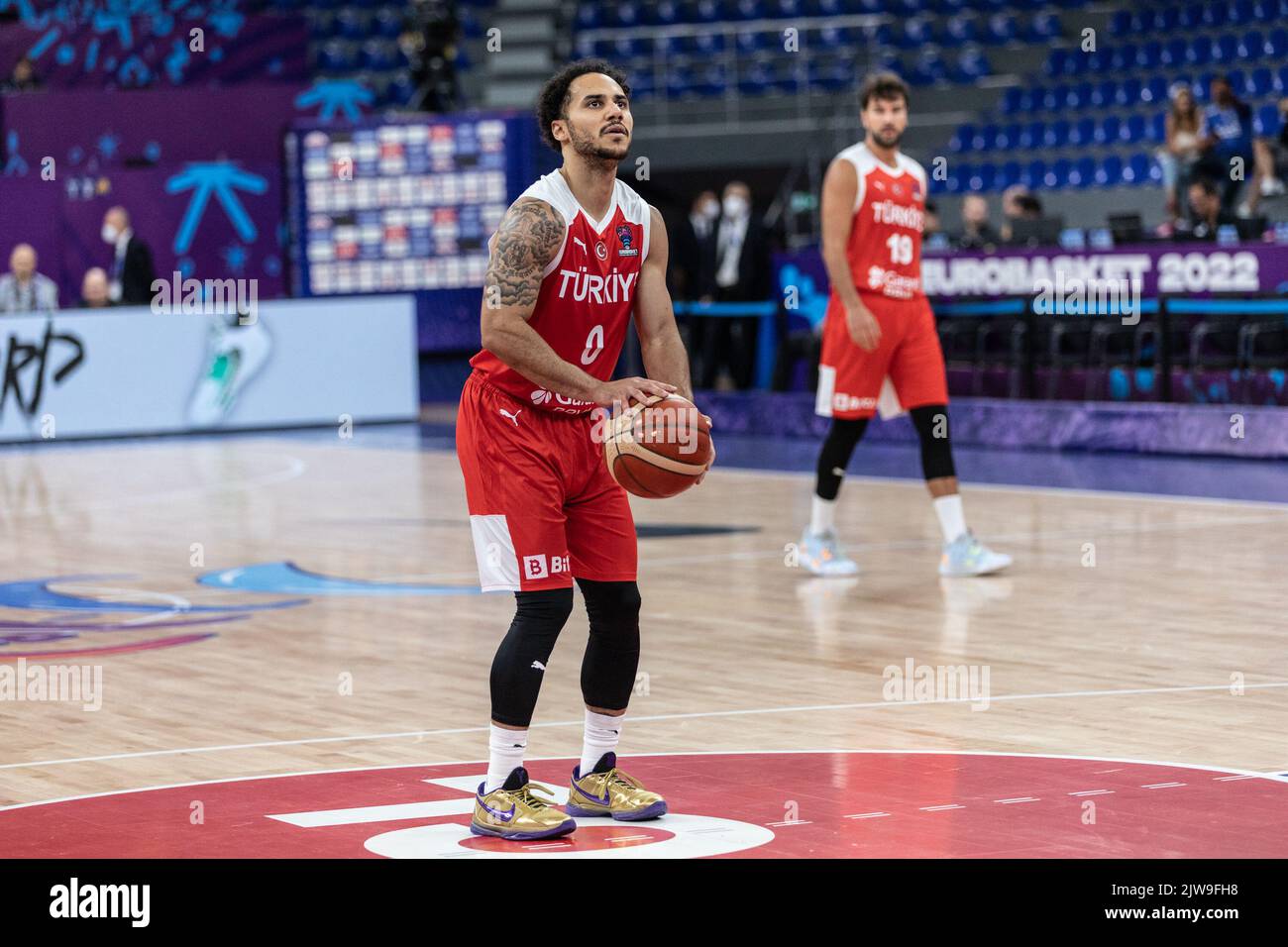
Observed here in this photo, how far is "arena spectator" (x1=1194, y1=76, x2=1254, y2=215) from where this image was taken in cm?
1675

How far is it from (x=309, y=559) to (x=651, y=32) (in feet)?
49.5

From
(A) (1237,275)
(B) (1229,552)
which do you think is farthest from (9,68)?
(B) (1229,552)

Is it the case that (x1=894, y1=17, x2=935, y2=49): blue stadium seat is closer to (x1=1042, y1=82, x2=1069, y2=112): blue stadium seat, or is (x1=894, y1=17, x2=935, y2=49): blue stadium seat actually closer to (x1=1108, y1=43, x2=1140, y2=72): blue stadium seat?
(x1=1042, y1=82, x2=1069, y2=112): blue stadium seat

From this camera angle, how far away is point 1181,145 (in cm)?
1728

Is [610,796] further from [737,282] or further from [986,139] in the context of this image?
[986,139]

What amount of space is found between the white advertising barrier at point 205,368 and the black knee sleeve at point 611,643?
45.0 feet

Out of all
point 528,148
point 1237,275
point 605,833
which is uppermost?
point 528,148

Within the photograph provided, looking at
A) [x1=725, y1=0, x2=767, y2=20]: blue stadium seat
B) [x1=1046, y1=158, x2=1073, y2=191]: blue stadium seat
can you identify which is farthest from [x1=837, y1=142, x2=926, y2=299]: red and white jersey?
[x1=725, y1=0, x2=767, y2=20]: blue stadium seat

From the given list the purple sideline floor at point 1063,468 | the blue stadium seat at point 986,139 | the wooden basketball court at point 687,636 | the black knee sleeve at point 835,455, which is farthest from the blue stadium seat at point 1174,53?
the black knee sleeve at point 835,455

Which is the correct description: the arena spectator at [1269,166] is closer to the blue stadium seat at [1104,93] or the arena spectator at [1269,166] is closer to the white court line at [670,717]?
the blue stadium seat at [1104,93]

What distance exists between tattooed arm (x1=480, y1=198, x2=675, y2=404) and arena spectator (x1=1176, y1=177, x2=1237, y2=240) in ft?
35.3

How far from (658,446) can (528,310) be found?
447mm
